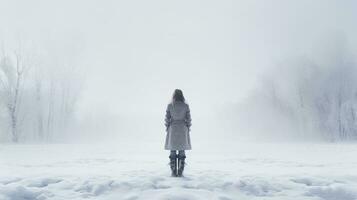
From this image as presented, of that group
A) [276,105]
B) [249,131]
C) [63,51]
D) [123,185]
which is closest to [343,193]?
[123,185]

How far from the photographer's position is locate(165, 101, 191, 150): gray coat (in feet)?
39.2

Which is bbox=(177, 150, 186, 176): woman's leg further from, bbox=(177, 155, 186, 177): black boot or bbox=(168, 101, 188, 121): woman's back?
bbox=(168, 101, 188, 121): woman's back

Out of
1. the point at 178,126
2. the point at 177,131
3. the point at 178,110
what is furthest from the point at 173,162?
the point at 178,110

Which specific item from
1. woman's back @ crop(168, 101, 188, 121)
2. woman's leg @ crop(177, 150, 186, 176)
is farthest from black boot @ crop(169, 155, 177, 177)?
woman's back @ crop(168, 101, 188, 121)

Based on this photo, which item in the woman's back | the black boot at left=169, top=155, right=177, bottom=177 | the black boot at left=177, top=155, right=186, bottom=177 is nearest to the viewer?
the black boot at left=177, top=155, right=186, bottom=177

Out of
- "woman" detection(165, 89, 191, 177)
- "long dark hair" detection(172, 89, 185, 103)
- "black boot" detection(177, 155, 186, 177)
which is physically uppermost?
"long dark hair" detection(172, 89, 185, 103)

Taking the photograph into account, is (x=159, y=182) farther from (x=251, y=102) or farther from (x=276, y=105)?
(x=251, y=102)

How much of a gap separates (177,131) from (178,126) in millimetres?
152

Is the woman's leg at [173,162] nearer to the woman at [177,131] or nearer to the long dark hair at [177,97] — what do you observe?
the woman at [177,131]

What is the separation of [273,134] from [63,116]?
33166 millimetres

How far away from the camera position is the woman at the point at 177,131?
39.1 feet

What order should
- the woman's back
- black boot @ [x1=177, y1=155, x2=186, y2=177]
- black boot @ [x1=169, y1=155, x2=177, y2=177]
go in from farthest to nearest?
the woman's back → black boot @ [x1=169, y1=155, x2=177, y2=177] → black boot @ [x1=177, y1=155, x2=186, y2=177]

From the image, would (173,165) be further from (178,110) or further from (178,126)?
(178,110)

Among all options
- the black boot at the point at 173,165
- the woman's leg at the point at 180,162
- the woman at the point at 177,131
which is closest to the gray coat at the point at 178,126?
the woman at the point at 177,131
